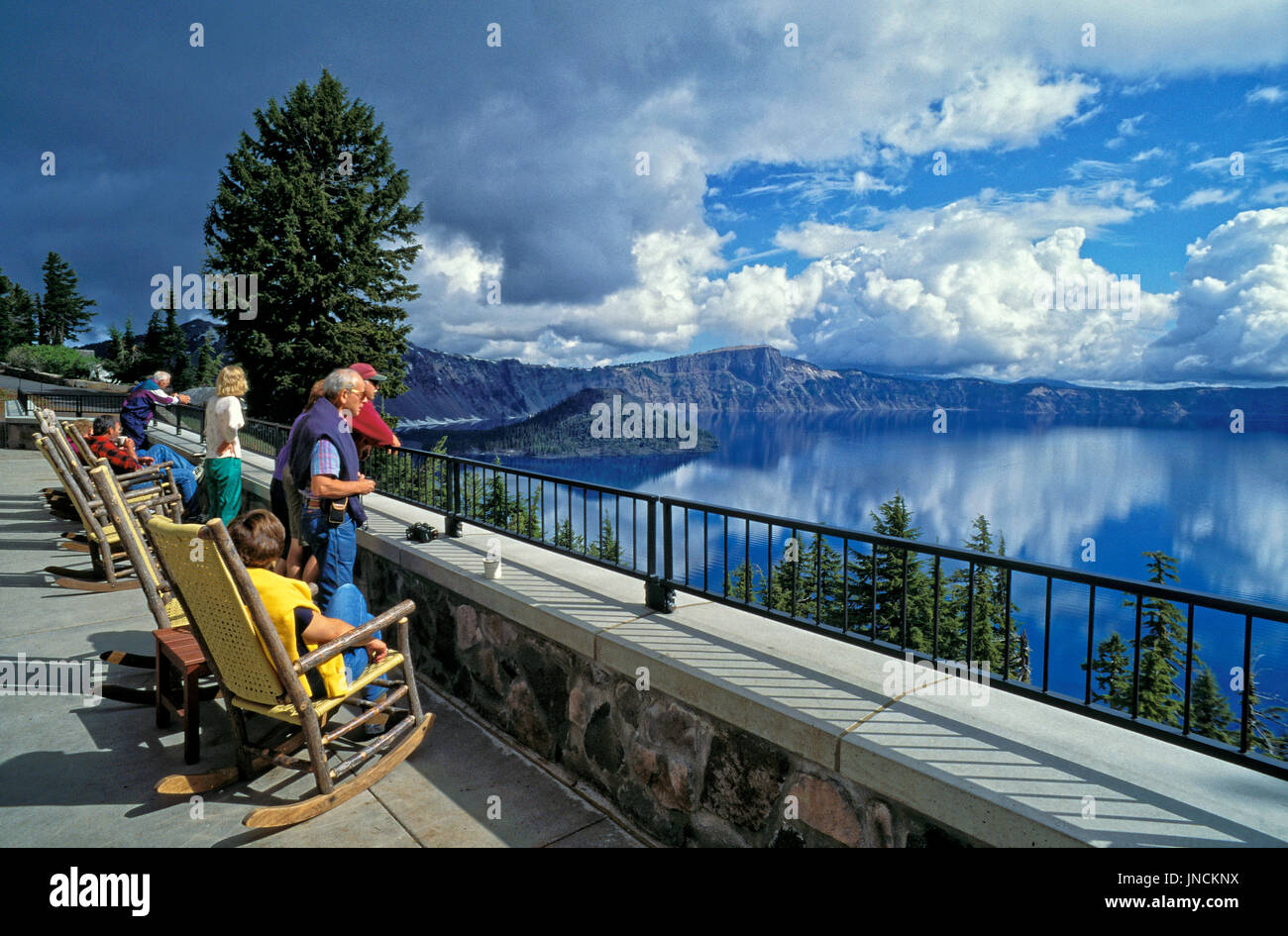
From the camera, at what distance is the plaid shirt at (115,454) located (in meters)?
8.36

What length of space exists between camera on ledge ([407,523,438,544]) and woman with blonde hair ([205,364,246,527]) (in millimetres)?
1847

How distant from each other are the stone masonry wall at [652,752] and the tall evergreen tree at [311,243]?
2794 cm

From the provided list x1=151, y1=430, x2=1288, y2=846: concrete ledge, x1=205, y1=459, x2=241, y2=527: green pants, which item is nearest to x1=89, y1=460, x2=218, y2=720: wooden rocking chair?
x1=205, y1=459, x2=241, y2=527: green pants

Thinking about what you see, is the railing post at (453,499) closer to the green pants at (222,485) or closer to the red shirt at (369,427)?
the red shirt at (369,427)

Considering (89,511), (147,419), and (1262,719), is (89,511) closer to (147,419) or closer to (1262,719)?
(147,419)

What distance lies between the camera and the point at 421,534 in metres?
5.53

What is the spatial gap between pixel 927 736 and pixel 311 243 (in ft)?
114

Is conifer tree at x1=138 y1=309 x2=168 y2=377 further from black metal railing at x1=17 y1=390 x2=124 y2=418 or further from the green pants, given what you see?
the green pants

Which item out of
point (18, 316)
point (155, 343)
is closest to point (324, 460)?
point (155, 343)

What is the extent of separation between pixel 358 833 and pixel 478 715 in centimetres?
125

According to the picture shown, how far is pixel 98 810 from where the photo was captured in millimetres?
3168

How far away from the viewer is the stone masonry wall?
2.45 metres
